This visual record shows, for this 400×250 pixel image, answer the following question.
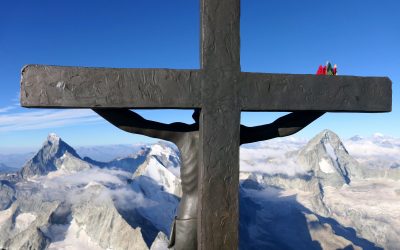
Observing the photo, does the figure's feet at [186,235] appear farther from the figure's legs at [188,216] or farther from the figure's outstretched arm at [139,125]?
the figure's outstretched arm at [139,125]

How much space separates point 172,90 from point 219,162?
109 cm

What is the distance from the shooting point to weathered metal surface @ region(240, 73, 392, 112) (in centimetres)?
482

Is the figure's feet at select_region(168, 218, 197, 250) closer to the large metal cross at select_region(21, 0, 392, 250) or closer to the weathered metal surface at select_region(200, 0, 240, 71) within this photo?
the large metal cross at select_region(21, 0, 392, 250)

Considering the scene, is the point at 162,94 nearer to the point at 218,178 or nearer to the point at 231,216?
the point at 218,178

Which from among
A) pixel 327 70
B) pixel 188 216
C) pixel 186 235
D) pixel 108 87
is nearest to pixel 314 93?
pixel 327 70

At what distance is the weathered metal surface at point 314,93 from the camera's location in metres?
4.82

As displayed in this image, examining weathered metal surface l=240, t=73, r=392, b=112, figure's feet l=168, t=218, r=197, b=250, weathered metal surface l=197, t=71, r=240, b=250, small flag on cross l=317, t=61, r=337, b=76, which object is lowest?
figure's feet l=168, t=218, r=197, b=250

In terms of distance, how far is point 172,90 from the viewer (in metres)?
4.57

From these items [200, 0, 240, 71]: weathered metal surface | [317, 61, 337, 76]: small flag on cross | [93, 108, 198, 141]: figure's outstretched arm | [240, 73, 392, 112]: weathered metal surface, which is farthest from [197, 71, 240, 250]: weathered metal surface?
[317, 61, 337, 76]: small flag on cross

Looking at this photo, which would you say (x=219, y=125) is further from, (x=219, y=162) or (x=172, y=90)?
(x=172, y=90)

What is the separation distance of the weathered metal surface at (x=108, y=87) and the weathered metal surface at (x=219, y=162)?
0.23 metres

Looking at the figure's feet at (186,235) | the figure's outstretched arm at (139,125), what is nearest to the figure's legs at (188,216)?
the figure's feet at (186,235)

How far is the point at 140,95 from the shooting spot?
14.7 ft

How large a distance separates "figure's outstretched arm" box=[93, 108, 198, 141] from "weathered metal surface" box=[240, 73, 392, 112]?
1.03 m
